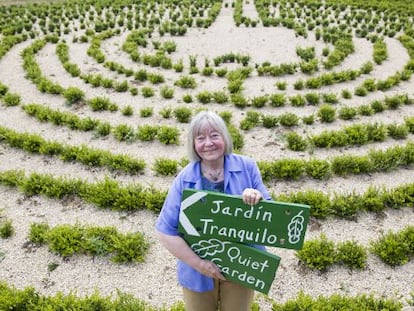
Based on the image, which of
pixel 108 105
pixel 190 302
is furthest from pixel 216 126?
pixel 108 105

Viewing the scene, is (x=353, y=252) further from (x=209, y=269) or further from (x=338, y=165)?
(x=209, y=269)

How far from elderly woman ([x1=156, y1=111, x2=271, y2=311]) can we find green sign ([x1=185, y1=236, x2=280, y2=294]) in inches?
3.2

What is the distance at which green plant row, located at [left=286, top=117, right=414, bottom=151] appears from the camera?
371 inches

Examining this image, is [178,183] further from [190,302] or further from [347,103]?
[347,103]

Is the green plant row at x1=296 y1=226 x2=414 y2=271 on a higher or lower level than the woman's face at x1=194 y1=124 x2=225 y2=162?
lower

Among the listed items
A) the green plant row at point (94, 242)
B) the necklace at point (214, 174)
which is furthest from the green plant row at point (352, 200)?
the necklace at point (214, 174)

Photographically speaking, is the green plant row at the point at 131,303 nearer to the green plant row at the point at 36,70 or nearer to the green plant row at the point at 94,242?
the green plant row at the point at 94,242

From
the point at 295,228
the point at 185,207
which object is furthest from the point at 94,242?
the point at 295,228

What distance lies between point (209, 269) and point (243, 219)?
0.64 metres

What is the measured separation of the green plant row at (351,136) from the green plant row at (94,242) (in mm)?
4392

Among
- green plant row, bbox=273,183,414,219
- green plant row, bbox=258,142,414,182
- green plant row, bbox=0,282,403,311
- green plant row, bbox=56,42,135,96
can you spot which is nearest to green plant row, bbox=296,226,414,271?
green plant row, bbox=0,282,403,311

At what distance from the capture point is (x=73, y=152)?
9.20m

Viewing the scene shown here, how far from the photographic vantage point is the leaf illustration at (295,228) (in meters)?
3.34

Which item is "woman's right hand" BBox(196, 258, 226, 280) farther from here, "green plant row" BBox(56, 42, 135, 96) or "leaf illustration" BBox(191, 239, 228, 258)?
"green plant row" BBox(56, 42, 135, 96)
